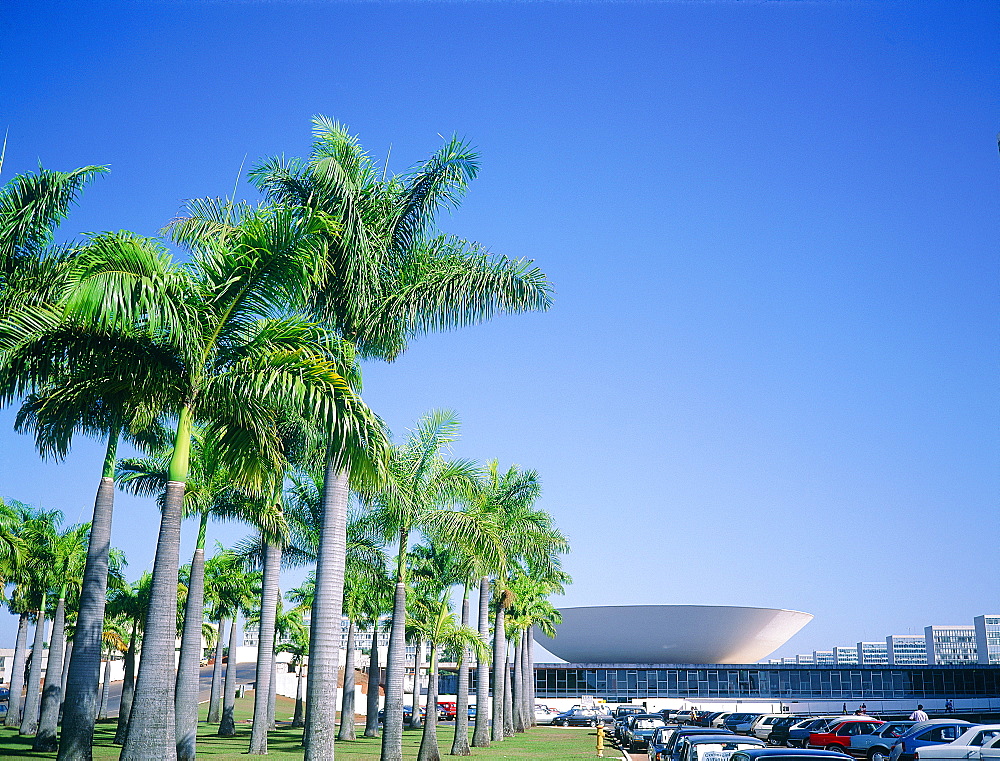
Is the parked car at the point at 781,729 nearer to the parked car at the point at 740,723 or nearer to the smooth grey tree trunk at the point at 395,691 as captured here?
the parked car at the point at 740,723

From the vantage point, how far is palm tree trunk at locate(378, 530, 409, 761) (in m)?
27.3

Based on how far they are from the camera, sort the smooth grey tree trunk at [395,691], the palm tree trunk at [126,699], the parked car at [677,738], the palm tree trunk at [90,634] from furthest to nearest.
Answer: the palm tree trunk at [126,699] < the smooth grey tree trunk at [395,691] < the parked car at [677,738] < the palm tree trunk at [90,634]

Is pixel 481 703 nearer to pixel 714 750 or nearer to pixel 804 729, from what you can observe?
pixel 804 729

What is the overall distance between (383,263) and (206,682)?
93.6m

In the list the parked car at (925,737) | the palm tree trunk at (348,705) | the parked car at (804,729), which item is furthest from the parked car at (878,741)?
the palm tree trunk at (348,705)

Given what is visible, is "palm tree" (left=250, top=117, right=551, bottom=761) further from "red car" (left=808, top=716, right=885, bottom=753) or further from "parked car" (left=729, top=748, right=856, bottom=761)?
"red car" (left=808, top=716, right=885, bottom=753)

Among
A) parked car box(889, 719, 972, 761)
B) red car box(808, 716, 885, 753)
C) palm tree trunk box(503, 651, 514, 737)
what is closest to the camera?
parked car box(889, 719, 972, 761)

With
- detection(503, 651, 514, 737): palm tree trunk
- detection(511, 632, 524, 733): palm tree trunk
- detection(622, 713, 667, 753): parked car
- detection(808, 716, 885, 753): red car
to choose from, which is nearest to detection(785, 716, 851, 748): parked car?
detection(808, 716, 885, 753): red car

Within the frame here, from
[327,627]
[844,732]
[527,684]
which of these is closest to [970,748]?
[844,732]

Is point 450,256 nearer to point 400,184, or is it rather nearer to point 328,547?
point 400,184

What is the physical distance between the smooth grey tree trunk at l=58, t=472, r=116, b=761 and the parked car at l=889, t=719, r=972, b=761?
68.0ft

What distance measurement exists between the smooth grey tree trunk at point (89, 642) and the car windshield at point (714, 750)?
14248mm

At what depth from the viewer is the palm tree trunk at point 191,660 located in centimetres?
2723

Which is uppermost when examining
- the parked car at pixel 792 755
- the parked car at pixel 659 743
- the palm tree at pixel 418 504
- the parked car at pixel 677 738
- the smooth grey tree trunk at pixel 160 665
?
the palm tree at pixel 418 504
